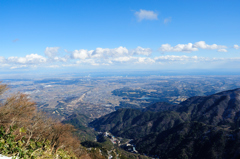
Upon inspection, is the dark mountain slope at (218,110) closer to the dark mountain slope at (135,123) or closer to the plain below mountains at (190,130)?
the plain below mountains at (190,130)

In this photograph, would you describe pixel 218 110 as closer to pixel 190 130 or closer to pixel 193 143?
pixel 190 130

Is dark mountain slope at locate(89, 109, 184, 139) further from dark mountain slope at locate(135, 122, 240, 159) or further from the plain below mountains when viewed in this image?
dark mountain slope at locate(135, 122, 240, 159)

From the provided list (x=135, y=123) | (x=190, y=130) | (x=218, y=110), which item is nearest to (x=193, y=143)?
(x=190, y=130)

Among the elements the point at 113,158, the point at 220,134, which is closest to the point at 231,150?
the point at 220,134

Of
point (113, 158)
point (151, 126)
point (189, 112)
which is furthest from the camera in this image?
point (189, 112)

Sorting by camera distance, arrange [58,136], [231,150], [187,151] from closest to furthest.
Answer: [58,136], [231,150], [187,151]

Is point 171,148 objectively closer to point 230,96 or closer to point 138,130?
point 138,130

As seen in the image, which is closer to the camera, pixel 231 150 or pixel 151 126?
pixel 231 150

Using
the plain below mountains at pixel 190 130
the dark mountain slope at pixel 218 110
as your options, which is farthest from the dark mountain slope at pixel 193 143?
the dark mountain slope at pixel 218 110

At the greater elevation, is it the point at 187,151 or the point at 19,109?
the point at 19,109
